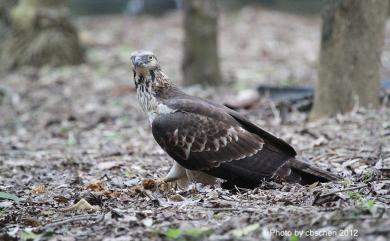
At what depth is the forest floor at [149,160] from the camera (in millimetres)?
4004

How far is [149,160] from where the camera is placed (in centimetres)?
705

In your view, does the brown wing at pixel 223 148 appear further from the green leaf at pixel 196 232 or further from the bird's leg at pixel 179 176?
the green leaf at pixel 196 232

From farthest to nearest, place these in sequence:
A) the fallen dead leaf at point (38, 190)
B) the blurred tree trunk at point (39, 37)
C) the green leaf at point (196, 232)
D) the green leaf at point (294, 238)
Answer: the blurred tree trunk at point (39, 37), the fallen dead leaf at point (38, 190), the green leaf at point (196, 232), the green leaf at point (294, 238)

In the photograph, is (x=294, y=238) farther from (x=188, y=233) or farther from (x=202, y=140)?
(x=202, y=140)

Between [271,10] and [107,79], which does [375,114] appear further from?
[271,10]

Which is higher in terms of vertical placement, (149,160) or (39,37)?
(39,37)

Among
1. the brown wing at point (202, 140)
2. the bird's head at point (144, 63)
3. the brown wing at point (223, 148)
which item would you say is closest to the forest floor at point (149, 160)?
the brown wing at point (223, 148)

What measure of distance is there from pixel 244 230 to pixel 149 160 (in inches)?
130

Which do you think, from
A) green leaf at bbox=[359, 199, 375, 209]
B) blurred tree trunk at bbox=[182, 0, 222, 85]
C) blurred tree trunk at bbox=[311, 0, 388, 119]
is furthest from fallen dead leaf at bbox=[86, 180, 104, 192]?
blurred tree trunk at bbox=[182, 0, 222, 85]


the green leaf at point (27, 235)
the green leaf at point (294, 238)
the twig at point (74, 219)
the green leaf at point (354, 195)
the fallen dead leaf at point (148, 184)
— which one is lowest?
the fallen dead leaf at point (148, 184)

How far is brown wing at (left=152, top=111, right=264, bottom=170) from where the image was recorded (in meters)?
5.42

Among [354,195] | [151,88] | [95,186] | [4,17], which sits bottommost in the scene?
[95,186]

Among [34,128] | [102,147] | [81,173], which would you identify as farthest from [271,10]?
[81,173]

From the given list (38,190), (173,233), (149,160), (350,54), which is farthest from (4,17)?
(173,233)
